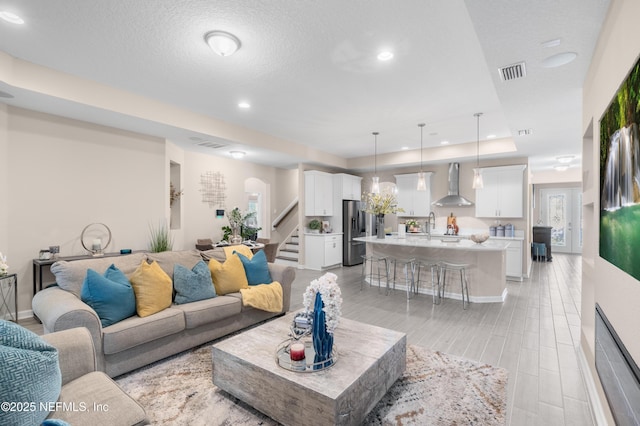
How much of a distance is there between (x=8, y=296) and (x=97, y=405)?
3.72 metres

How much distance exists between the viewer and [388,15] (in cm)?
240

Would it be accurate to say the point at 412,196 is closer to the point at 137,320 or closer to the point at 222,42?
the point at 222,42

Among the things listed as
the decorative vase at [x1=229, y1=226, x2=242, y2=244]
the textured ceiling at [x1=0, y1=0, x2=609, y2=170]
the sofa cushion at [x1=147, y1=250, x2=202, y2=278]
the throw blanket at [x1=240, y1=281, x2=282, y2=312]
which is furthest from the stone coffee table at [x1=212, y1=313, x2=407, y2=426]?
the decorative vase at [x1=229, y1=226, x2=242, y2=244]

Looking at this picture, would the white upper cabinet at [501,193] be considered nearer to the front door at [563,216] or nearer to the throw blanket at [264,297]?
the throw blanket at [264,297]

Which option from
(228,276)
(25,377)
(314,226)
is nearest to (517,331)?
(228,276)

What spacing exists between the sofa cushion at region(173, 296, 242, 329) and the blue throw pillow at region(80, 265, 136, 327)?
17.2 inches

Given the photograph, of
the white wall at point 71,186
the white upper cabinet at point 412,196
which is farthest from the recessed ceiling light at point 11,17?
the white upper cabinet at point 412,196

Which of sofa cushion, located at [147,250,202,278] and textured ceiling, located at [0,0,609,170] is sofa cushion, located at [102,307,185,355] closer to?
sofa cushion, located at [147,250,202,278]

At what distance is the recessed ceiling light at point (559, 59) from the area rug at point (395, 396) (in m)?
2.69

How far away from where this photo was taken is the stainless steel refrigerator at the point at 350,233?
26.2 ft

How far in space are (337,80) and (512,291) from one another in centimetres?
481

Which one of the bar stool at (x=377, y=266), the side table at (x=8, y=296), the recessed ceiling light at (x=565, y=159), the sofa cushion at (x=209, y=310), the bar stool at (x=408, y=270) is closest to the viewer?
the sofa cushion at (x=209, y=310)

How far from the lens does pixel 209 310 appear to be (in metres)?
3.01

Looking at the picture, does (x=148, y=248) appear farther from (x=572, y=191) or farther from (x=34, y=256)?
(x=572, y=191)
